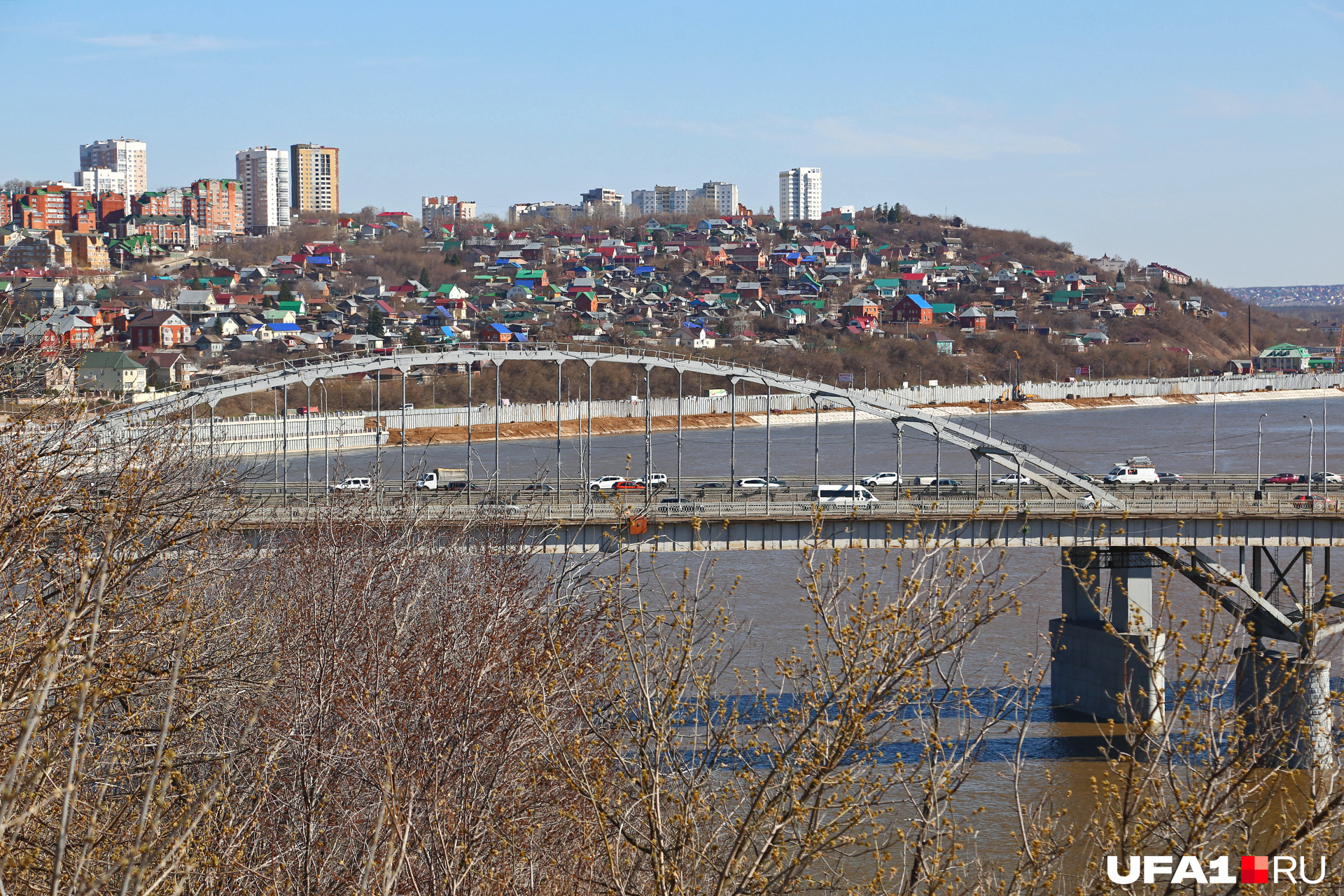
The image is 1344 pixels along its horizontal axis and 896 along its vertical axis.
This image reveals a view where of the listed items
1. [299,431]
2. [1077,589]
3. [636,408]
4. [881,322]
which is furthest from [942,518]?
[881,322]

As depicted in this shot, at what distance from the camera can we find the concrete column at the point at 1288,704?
33.4ft

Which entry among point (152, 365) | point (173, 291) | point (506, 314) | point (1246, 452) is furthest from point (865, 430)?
point (173, 291)

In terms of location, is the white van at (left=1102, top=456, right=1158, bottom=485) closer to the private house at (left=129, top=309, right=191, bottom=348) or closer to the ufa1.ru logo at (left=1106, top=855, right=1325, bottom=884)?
the ufa1.ru logo at (left=1106, top=855, right=1325, bottom=884)

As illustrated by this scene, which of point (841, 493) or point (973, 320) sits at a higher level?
point (973, 320)

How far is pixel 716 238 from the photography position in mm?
198000

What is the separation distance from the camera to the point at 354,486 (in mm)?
33781

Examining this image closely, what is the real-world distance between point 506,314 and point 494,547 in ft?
350

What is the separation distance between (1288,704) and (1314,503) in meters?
22.4

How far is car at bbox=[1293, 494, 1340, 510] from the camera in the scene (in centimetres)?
2946

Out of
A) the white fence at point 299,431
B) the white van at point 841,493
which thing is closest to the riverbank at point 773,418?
the white fence at point 299,431

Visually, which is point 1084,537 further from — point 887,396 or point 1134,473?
point 887,396

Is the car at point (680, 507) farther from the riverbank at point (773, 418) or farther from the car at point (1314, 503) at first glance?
the riverbank at point (773, 418)

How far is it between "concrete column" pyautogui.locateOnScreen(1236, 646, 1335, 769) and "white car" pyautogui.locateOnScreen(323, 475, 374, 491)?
53.4 feet

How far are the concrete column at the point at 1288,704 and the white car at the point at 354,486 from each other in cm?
1629
